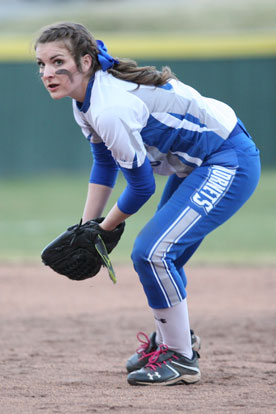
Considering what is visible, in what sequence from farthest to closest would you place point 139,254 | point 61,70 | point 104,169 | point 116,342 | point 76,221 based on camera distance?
point 76,221 → point 116,342 → point 104,169 → point 139,254 → point 61,70

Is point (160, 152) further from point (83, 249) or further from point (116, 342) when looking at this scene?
point (116, 342)

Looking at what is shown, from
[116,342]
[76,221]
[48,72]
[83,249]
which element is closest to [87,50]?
[48,72]

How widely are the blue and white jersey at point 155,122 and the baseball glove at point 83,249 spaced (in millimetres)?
415

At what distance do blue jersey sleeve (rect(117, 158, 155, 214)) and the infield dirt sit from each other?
87cm

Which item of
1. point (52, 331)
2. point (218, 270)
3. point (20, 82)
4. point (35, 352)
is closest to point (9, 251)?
point (218, 270)

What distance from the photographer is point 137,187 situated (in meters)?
3.53

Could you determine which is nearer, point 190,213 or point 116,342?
point 190,213

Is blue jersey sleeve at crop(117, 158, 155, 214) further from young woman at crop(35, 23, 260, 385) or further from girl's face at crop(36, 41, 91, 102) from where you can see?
girl's face at crop(36, 41, 91, 102)

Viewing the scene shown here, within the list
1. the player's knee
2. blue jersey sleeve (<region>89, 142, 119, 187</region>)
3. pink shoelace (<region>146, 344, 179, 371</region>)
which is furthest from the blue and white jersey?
pink shoelace (<region>146, 344, 179, 371</region>)

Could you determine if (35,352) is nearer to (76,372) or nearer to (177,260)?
(76,372)

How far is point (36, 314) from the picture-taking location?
19.7 feet

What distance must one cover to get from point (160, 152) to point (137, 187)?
26 centimetres

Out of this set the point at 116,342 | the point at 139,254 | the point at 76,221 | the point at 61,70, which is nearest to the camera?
the point at 61,70

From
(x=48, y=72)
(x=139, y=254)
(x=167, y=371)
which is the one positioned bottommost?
(x=167, y=371)
